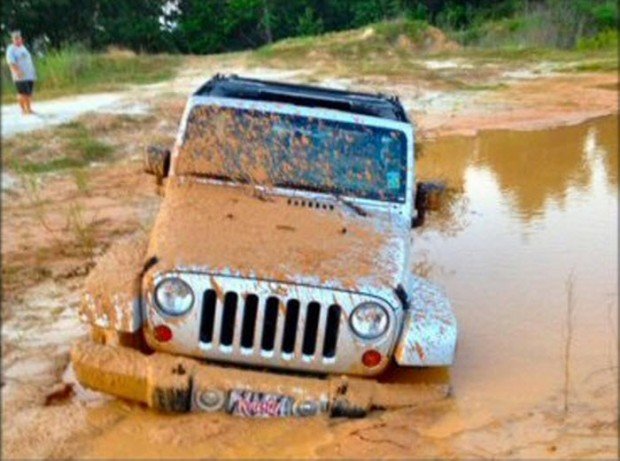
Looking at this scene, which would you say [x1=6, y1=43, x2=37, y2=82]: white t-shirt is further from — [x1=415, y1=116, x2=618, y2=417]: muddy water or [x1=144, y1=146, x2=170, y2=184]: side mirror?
[x1=144, y1=146, x2=170, y2=184]: side mirror

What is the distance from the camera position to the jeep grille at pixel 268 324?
4258mm

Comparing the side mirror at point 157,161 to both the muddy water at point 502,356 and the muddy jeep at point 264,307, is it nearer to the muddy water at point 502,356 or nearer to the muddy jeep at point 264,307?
the muddy jeep at point 264,307

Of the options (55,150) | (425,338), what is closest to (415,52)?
(55,150)

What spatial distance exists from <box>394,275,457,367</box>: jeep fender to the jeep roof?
66.5 inches

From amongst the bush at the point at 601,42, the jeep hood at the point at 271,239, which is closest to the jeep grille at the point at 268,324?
the jeep hood at the point at 271,239

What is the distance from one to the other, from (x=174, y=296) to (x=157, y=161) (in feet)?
4.72

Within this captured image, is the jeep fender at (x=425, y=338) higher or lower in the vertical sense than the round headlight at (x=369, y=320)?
lower

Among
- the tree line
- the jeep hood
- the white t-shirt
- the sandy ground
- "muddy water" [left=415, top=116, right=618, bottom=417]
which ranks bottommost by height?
"muddy water" [left=415, top=116, right=618, bottom=417]

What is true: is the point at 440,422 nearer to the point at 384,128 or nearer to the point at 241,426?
the point at 241,426

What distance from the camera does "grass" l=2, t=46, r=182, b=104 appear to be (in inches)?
722

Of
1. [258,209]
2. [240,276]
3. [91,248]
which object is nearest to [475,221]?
[91,248]

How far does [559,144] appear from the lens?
13.7 metres

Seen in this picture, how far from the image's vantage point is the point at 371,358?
442cm

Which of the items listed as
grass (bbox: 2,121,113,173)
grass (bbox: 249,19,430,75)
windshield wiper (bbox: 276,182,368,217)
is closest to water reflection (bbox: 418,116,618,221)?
grass (bbox: 2,121,113,173)
